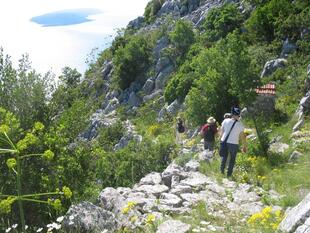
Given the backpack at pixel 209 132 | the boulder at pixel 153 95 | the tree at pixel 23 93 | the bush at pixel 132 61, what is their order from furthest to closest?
the bush at pixel 132 61, the boulder at pixel 153 95, the tree at pixel 23 93, the backpack at pixel 209 132

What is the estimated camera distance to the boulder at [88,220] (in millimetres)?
8211

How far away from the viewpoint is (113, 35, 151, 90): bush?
62.5 m

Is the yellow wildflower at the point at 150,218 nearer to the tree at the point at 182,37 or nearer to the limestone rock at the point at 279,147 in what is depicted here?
the limestone rock at the point at 279,147

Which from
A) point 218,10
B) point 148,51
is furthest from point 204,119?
point 148,51

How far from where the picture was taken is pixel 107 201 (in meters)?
10.0

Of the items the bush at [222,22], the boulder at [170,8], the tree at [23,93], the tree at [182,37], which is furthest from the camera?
the boulder at [170,8]

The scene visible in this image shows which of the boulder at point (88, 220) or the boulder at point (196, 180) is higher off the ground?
the boulder at point (88, 220)

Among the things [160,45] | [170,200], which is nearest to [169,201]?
[170,200]

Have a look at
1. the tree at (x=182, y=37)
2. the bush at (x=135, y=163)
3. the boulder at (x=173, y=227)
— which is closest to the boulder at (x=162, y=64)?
the tree at (x=182, y=37)

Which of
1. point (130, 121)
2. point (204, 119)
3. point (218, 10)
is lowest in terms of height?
point (130, 121)

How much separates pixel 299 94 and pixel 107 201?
17.5m

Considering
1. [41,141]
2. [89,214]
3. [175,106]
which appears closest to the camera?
[89,214]

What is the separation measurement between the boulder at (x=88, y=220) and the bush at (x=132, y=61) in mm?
54356

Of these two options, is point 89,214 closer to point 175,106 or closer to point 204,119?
point 204,119
